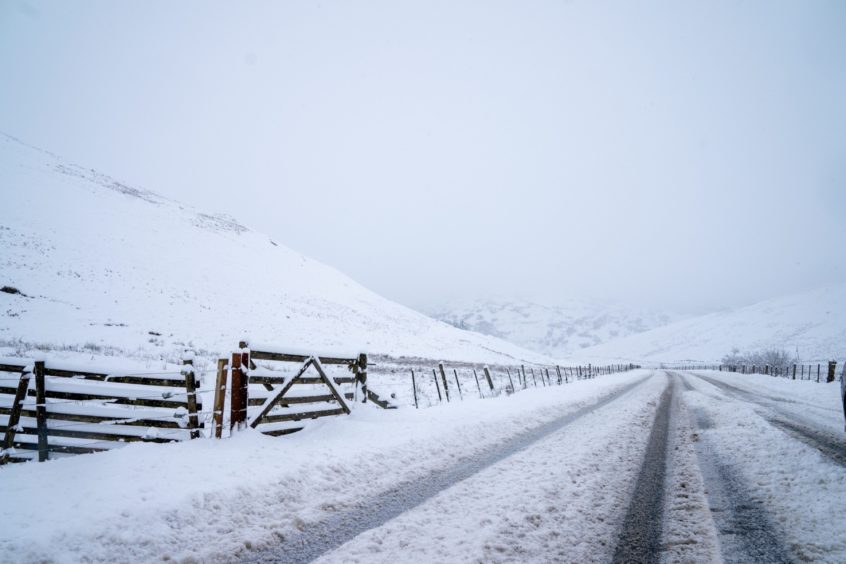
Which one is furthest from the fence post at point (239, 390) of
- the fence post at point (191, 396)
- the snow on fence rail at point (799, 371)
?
the snow on fence rail at point (799, 371)

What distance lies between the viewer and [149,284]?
40156mm

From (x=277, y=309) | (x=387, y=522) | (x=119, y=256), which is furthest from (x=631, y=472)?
(x=119, y=256)

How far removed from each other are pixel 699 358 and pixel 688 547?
148974 mm

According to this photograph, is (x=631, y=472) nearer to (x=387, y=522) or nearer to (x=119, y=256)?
(x=387, y=522)

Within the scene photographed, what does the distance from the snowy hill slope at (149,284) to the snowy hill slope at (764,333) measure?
88042 mm

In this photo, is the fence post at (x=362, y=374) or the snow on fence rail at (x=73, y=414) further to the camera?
the fence post at (x=362, y=374)

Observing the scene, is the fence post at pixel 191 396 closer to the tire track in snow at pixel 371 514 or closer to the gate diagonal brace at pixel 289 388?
the gate diagonal brace at pixel 289 388

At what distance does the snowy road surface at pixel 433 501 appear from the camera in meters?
3.66

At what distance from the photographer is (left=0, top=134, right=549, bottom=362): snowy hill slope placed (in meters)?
→ 26.8

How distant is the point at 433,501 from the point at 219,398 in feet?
14.3

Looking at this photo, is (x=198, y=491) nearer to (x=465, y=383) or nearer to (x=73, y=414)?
(x=73, y=414)

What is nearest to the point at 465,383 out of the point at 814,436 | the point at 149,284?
the point at 814,436

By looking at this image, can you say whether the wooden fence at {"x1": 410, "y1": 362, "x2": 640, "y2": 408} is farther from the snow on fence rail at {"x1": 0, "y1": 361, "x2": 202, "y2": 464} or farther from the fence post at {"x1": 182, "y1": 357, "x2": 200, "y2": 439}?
the snow on fence rail at {"x1": 0, "y1": 361, "x2": 202, "y2": 464}

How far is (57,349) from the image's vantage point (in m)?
19.1
